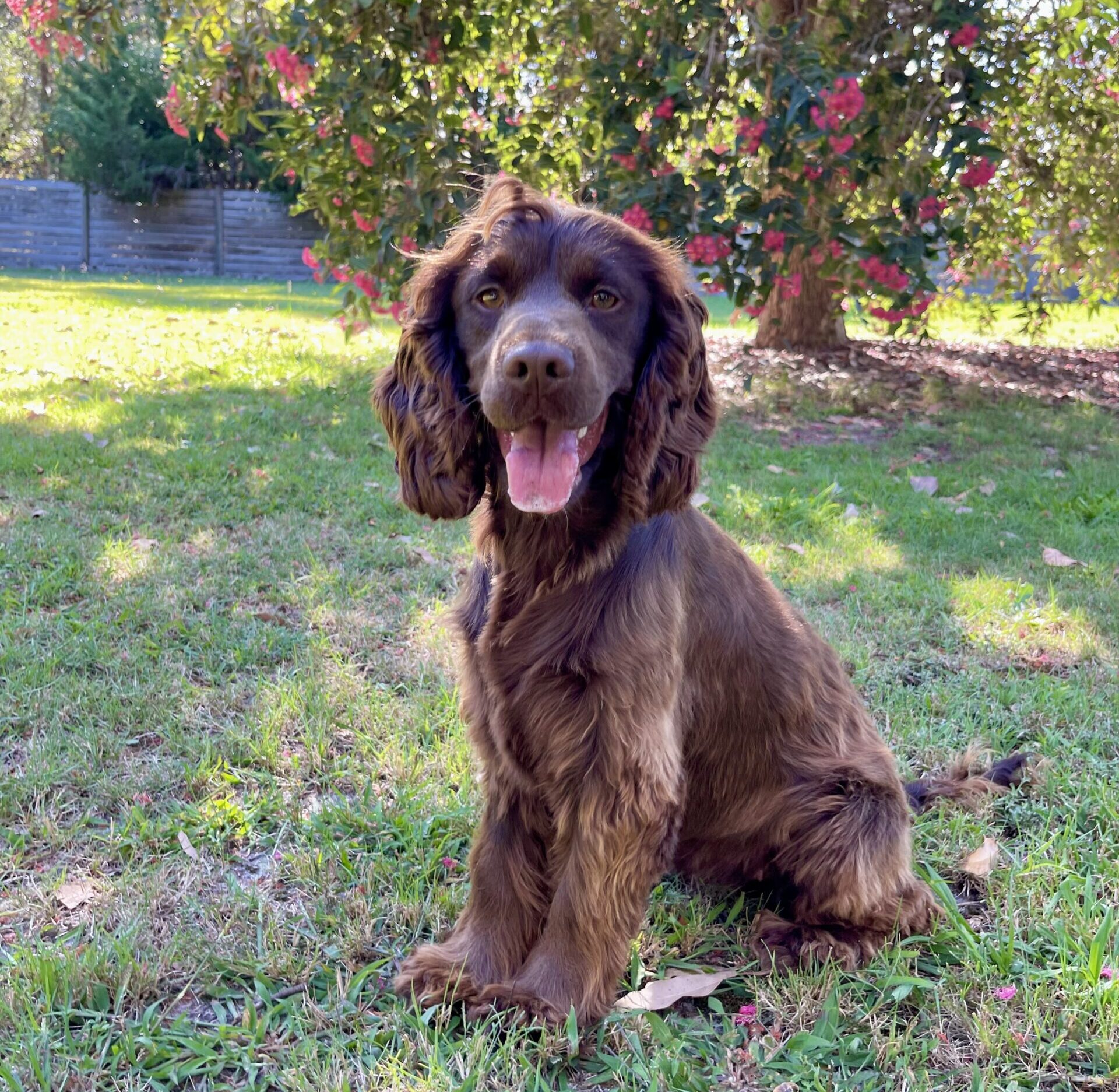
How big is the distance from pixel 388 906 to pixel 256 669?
1314 millimetres

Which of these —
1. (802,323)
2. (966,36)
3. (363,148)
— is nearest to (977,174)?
(966,36)

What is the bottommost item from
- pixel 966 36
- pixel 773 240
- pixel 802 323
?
pixel 802 323

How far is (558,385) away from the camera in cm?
182

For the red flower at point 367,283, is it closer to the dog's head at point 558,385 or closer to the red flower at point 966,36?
the red flower at point 966,36

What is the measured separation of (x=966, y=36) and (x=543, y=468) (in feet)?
17.5

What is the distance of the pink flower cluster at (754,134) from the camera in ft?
17.7

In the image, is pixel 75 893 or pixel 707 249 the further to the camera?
pixel 707 249

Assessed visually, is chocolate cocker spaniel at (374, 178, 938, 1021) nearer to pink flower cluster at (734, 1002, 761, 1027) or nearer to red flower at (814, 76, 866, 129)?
pink flower cluster at (734, 1002, 761, 1027)

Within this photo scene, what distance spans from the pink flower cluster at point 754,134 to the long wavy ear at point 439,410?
384 centimetres

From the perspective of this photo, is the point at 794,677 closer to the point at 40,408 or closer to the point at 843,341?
the point at 40,408

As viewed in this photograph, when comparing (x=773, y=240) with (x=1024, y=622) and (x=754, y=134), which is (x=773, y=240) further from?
(x=1024, y=622)

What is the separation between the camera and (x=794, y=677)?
2.32 metres

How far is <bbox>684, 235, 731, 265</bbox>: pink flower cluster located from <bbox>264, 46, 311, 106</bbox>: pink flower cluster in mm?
2543

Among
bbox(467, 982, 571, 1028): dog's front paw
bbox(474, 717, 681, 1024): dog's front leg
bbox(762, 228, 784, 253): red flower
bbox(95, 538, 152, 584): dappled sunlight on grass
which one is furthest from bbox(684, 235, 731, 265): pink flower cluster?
bbox(467, 982, 571, 1028): dog's front paw
